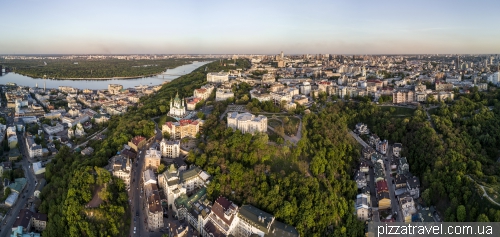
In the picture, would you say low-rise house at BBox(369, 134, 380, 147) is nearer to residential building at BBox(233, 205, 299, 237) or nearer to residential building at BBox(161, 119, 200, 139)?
residential building at BBox(233, 205, 299, 237)

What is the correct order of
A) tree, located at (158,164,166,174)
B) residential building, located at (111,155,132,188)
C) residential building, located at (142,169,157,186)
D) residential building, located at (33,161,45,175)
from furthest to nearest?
1. residential building, located at (33,161,45,175)
2. tree, located at (158,164,166,174)
3. residential building, located at (111,155,132,188)
4. residential building, located at (142,169,157,186)

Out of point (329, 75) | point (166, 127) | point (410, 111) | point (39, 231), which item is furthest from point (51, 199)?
point (329, 75)

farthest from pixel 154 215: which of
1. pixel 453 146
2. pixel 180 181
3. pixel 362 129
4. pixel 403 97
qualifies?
pixel 403 97

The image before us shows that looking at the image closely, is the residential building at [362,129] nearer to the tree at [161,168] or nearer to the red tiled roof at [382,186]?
the red tiled roof at [382,186]

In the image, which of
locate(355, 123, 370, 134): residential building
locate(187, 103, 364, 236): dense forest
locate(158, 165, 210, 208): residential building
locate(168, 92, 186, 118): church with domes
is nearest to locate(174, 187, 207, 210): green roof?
locate(158, 165, 210, 208): residential building

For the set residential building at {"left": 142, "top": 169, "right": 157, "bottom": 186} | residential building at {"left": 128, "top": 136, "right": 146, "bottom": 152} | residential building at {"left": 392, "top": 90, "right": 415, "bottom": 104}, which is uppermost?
residential building at {"left": 392, "top": 90, "right": 415, "bottom": 104}

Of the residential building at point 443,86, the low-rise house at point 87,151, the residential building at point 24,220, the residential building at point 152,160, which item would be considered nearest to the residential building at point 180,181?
the residential building at point 152,160

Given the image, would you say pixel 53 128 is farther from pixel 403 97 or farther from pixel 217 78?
pixel 403 97

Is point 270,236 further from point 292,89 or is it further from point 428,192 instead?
point 292,89
